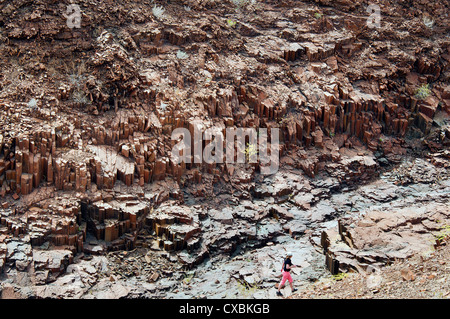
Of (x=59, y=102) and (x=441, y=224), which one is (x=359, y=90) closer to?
(x=441, y=224)

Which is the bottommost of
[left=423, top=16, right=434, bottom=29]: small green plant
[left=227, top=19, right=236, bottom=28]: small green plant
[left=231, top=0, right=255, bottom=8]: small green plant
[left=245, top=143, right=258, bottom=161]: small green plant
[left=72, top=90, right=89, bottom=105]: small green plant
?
[left=245, top=143, right=258, bottom=161]: small green plant

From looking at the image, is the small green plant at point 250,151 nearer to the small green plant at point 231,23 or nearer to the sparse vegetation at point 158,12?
the small green plant at point 231,23

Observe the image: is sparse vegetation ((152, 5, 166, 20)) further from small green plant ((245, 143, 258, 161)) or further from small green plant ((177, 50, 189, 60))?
small green plant ((245, 143, 258, 161))

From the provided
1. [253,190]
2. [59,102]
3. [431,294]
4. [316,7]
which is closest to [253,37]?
[316,7]

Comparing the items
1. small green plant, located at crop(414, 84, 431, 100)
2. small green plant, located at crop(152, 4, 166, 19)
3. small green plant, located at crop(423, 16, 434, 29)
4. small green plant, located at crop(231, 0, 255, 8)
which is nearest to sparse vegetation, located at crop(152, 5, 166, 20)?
small green plant, located at crop(152, 4, 166, 19)

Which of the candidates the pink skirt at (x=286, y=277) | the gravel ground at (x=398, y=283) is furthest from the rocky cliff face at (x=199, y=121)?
the pink skirt at (x=286, y=277)

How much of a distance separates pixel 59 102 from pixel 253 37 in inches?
333

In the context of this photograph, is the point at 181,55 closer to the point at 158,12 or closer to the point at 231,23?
the point at 158,12

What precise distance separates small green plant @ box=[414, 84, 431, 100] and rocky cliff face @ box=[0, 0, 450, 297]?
0.15 feet

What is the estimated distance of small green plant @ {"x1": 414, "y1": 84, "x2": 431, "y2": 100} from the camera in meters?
21.3

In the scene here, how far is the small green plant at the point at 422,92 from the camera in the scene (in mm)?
21328

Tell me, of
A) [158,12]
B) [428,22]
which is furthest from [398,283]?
[428,22]

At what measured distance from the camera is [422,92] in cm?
2138

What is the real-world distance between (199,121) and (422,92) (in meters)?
10.1
